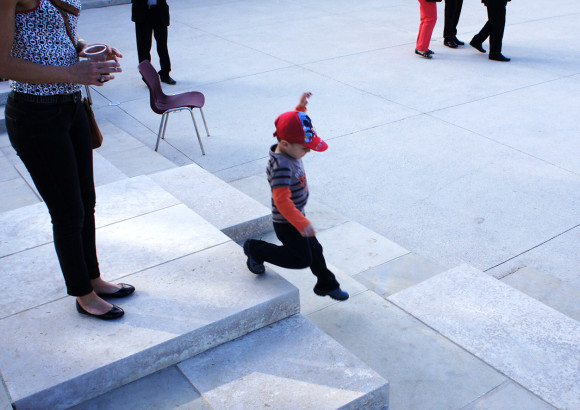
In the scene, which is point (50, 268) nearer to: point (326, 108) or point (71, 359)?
point (71, 359)

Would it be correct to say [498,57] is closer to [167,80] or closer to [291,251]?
[167,80]

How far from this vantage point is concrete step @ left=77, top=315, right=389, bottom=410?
110 inches

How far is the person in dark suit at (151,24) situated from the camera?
8.16 m

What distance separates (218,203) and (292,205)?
5.88ft

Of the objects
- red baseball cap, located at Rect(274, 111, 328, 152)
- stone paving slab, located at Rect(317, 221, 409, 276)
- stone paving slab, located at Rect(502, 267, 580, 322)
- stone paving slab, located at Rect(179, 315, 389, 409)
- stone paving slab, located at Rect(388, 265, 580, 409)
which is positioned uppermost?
red baseball cap, located at Rect(274, 111, 328, 152)

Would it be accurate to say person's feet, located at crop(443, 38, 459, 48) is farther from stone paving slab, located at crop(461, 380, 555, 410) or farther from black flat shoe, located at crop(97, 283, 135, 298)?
black flat shoe, located at crop(97, 283, 135, 298)

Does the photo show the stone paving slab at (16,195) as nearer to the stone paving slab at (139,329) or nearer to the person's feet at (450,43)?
the stone paving slab at (139,329)

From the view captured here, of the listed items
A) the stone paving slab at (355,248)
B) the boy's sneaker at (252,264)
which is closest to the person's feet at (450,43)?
the stone paving slab at (355,248)

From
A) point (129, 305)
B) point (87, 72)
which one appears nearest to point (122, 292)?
point (129, 305)

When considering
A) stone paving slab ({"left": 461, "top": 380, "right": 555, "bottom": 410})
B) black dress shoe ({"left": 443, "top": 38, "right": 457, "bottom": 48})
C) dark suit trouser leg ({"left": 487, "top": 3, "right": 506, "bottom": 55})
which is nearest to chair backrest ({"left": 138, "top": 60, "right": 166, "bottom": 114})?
stone paving slab ({"left": 461, "top": 380, "right": 555, "bottom": 410})

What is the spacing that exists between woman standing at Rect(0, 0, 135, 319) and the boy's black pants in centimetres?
94

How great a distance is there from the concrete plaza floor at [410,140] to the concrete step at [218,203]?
1.88ft

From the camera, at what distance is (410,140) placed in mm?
6648

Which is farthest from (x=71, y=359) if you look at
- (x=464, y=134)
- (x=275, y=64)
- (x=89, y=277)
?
(x=275, y=64)
